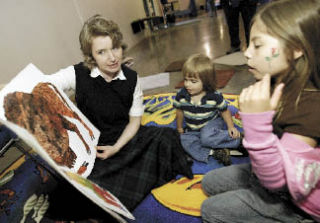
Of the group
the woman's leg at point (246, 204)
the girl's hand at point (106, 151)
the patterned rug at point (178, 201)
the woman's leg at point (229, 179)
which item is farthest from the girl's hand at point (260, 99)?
the girl's hand at point (106, 151)

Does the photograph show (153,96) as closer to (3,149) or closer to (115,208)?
(3,149)

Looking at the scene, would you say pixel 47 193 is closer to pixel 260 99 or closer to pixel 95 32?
pixel 95 32

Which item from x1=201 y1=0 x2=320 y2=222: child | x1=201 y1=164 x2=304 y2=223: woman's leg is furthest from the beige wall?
x1=201 y1=0 x2=320 y2=222: child

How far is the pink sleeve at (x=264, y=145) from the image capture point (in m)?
0.51

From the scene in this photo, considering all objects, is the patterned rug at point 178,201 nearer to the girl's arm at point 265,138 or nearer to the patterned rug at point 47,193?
the patterned rug at point 47,193

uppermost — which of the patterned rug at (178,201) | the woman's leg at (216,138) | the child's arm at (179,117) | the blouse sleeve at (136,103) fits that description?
the blouse sleeve at (136,103)

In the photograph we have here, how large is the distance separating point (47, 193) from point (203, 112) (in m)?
1.01

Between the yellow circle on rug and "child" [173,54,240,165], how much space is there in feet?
0.55

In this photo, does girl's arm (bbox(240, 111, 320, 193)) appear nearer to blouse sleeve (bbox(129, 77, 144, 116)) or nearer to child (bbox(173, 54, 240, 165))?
child (bbox(173, 54, 240, 165))

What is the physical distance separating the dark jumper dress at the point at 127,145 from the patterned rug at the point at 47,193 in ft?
0.17

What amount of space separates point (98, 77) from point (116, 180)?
532 mm

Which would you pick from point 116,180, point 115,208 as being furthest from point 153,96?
point 115,208

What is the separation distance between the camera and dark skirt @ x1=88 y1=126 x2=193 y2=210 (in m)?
1.03

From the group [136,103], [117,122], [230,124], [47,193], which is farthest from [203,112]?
[47,193]
